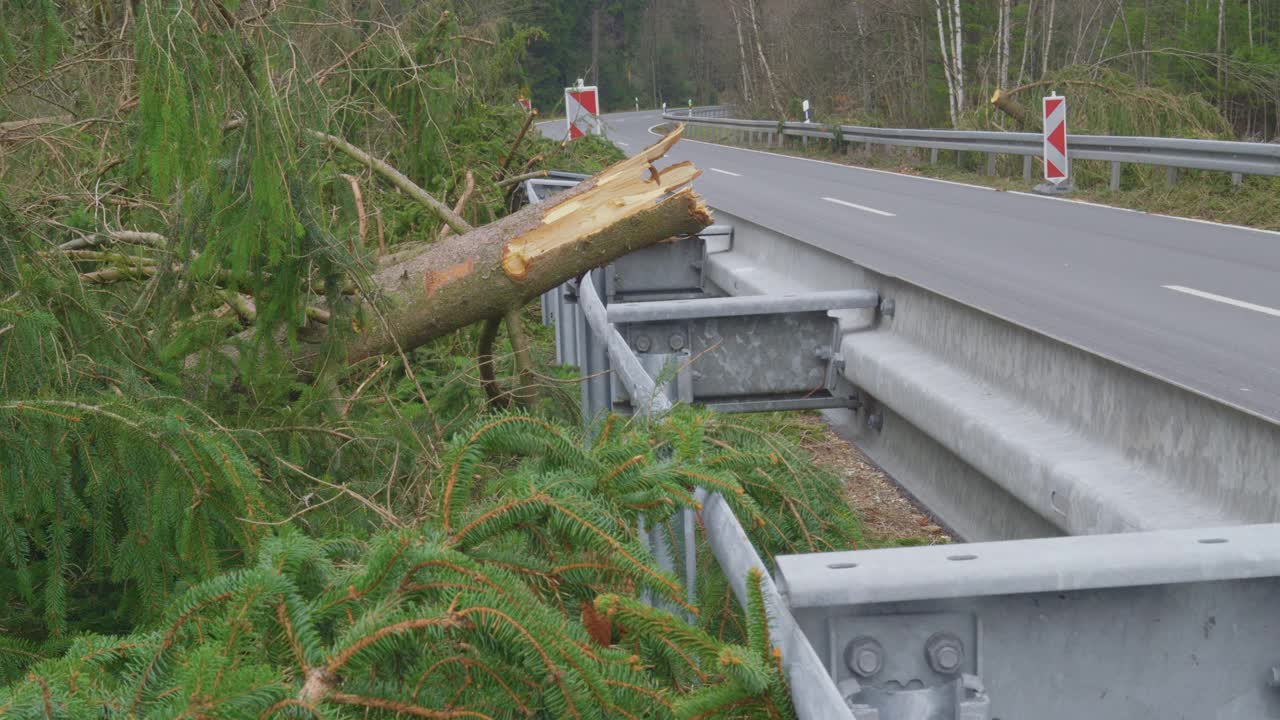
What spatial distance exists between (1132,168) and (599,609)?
1632cm

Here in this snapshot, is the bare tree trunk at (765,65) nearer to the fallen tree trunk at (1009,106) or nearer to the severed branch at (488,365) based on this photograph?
the fallen tree trunk at (1009,106)

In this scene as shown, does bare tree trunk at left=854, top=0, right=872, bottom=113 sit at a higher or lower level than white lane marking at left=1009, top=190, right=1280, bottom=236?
higher

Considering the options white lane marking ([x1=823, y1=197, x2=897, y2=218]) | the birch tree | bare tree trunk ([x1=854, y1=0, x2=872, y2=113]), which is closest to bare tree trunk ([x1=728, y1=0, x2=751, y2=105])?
bare tree trunk ([x1=854, y1=0, x2=872, y2=113])

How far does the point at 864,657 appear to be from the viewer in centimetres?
207

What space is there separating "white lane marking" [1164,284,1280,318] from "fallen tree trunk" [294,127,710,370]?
11.7 feet

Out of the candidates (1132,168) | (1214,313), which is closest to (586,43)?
(1132,168)

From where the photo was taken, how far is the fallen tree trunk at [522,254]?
585cm

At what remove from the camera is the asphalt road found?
18.5ft

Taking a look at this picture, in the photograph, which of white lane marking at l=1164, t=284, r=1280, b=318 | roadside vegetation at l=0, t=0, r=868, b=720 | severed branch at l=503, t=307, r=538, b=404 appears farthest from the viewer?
white lane marking at l=1164, t=284, r=1280, b=318

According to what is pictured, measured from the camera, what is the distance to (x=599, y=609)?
2062 mm

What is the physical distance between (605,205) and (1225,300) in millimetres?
4173

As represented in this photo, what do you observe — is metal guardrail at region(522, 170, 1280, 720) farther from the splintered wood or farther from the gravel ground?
the splintered wood

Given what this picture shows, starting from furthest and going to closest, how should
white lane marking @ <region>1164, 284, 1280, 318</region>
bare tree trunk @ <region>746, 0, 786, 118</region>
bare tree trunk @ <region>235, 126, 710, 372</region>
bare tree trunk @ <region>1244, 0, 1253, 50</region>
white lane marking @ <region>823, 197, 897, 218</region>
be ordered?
bare tree trunk @ <region>746, 0, 786, 118</region>
bare tree trunk @ <region>1244, 0, 1253, 50</region>
white lane marking @ <region>823, 197, 897, 218</region>
white lane marking @ <region>1164, 284, 1280, 318</region>
bare tree trunk @ <region>235, 126, 710, 372</region>

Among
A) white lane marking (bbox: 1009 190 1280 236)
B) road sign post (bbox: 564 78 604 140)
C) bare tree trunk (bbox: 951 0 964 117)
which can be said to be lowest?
white lane marking (bbox: 1009 190 1280 236)
